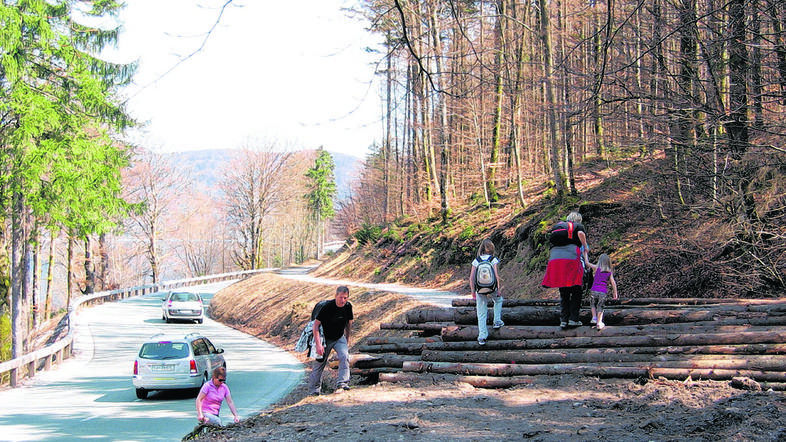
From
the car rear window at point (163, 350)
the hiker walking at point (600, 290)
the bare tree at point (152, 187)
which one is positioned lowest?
the car rear window at point (163, 350)

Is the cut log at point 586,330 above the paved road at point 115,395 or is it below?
above

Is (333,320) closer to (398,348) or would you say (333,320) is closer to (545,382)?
(398,348)

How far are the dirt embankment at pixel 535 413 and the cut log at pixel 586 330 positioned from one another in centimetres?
119

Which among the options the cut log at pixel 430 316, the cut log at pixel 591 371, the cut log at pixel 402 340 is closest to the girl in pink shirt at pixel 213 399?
the cut log at pixel 591 371

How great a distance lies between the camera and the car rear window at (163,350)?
16.8 m

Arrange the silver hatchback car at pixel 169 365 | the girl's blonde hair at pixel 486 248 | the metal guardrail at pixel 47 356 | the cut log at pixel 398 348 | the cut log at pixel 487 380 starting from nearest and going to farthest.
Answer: the cut log at pixel 487 380
the girl's blonde hair at pixel 486 248
the cut log at pixel 398 348
the silver hatchback car at pixel 169 365
the metal guardrail at pixel 47 356

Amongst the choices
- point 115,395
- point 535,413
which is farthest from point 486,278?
point 115,395

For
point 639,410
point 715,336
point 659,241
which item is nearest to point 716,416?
point 639,410

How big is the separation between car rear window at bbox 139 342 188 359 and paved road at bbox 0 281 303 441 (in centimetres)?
107

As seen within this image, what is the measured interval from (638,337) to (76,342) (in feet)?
84.0

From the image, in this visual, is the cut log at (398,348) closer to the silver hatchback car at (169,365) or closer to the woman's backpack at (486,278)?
the woman's backpack at (486,278)

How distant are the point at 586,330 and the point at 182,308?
29868mm

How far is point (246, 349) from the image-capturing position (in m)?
27.0

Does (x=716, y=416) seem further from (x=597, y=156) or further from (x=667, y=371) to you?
(x=597, y=156)
